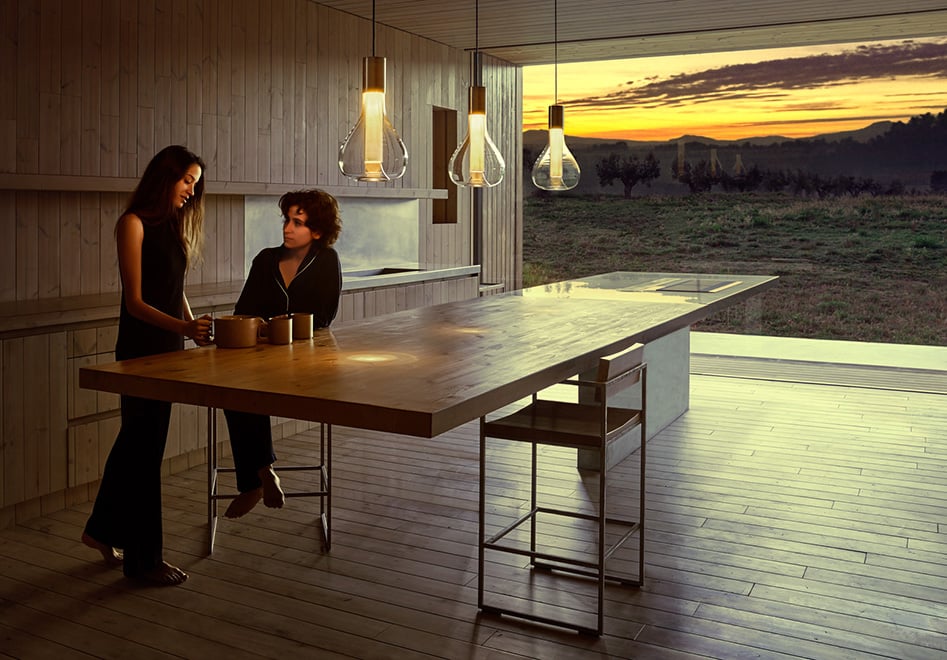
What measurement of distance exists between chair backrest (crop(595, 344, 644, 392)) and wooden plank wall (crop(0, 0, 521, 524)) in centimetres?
223

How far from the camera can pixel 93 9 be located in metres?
4.36

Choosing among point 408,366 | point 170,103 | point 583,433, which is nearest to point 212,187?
point 170,103

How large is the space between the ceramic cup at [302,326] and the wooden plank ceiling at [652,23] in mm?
2951

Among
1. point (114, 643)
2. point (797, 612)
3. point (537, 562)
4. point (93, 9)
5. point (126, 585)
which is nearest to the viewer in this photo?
point (114, 643)

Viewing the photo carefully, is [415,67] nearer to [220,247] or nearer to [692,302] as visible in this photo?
[220,247]

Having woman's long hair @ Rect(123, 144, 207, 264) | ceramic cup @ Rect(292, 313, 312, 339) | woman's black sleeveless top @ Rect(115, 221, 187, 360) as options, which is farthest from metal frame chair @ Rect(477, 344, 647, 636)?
woman's long hair @ Rect(123, 144, 207, 264)

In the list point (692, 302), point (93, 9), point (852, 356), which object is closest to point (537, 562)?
point (692, 302)

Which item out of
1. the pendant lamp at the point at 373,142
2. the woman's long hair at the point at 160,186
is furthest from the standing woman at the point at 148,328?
Answer: the pendant lamp at the point at 373,142

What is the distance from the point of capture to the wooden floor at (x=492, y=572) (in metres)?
2.78

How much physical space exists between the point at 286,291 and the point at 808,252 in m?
5.43

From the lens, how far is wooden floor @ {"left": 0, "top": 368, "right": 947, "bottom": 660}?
2781mm

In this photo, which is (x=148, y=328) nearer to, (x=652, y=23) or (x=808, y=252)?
(x=652, y=23)

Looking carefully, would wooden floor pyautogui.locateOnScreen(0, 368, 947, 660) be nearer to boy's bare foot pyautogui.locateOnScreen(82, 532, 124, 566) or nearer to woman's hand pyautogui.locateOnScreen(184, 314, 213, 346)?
boy's bare foot pyautogui.locateOnScreen(82, 532, 124, 566)

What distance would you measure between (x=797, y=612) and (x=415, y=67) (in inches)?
192
